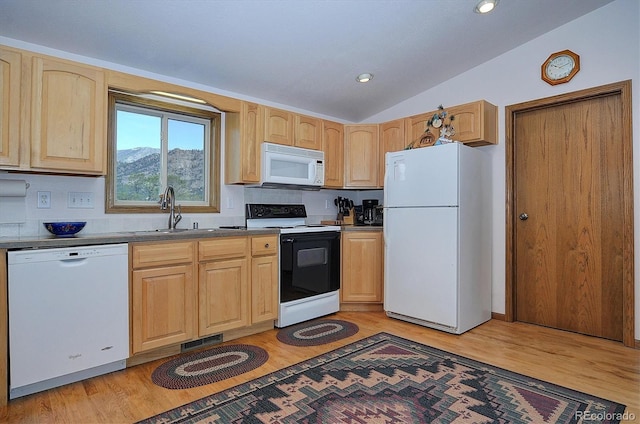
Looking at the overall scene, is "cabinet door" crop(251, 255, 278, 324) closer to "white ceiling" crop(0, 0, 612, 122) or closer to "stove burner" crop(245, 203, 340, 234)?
"stove burner" crop(245, 203, 340, 234)

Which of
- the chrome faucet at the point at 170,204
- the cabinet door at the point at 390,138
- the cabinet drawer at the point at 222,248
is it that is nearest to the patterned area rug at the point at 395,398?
the cabinet drawer at the point at 222,248

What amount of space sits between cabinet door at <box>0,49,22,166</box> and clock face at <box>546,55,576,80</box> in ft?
13.0

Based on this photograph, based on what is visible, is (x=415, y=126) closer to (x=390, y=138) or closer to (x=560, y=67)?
(x=390, y=138)

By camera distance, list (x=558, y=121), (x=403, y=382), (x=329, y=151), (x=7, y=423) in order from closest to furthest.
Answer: (x=7, y=423), (x=403, y=382), (x=558, y=121), (x=329, y=151)

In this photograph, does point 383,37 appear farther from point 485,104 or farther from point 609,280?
point 609,280

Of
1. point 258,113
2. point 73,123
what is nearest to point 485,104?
point 258,113

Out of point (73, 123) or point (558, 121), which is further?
point (558, 121)

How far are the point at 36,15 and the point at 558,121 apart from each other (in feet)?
13.1

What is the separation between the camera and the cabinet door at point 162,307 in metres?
2.34

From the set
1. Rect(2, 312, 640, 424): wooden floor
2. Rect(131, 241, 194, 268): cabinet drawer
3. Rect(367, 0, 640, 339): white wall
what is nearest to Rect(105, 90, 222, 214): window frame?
Rect(131, 241, 194, 268): cabinet drawer

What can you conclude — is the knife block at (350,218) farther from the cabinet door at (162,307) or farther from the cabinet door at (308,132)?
the cabinet door at (162,307)

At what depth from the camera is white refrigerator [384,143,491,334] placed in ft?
9.80

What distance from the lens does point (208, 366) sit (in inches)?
93.7

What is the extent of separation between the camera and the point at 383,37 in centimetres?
286
